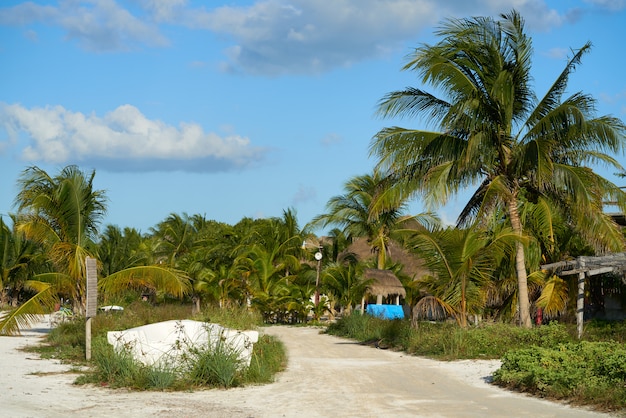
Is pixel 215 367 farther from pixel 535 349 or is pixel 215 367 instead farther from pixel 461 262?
pixel 461 262

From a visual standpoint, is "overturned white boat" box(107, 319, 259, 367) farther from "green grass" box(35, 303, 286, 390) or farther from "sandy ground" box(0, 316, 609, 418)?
"sandy ground" box(0, 316, 609, 418)

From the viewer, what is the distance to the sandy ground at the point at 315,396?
10.2m

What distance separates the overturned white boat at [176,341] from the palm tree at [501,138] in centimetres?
826

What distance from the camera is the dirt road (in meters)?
10.2

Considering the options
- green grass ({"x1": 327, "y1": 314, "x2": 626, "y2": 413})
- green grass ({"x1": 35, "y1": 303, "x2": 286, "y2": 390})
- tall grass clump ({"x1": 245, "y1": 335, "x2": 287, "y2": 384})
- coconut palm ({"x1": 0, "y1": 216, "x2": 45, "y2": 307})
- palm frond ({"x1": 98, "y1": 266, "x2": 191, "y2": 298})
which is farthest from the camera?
coconut palm ({"x1": 0, "y1": 216, "x2": 45, "y2": 307})

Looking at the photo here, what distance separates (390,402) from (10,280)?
37152mm

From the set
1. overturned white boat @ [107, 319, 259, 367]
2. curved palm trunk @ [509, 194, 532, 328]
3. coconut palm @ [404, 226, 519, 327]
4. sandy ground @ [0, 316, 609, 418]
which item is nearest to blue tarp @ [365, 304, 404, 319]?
coconut palm @ [404, 226, 519, 327]

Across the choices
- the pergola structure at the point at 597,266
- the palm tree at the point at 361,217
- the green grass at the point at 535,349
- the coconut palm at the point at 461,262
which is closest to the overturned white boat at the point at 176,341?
the green grass at the point at 535,349

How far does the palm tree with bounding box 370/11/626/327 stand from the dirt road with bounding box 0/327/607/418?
5262 mm

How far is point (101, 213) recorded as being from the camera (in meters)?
22.1

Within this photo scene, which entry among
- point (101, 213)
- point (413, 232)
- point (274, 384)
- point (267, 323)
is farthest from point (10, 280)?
point (274, 384)

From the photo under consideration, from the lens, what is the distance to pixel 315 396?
1167cm

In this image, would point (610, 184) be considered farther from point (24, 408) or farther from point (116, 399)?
point (24, 408)

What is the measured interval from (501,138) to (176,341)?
10677 millimetres
